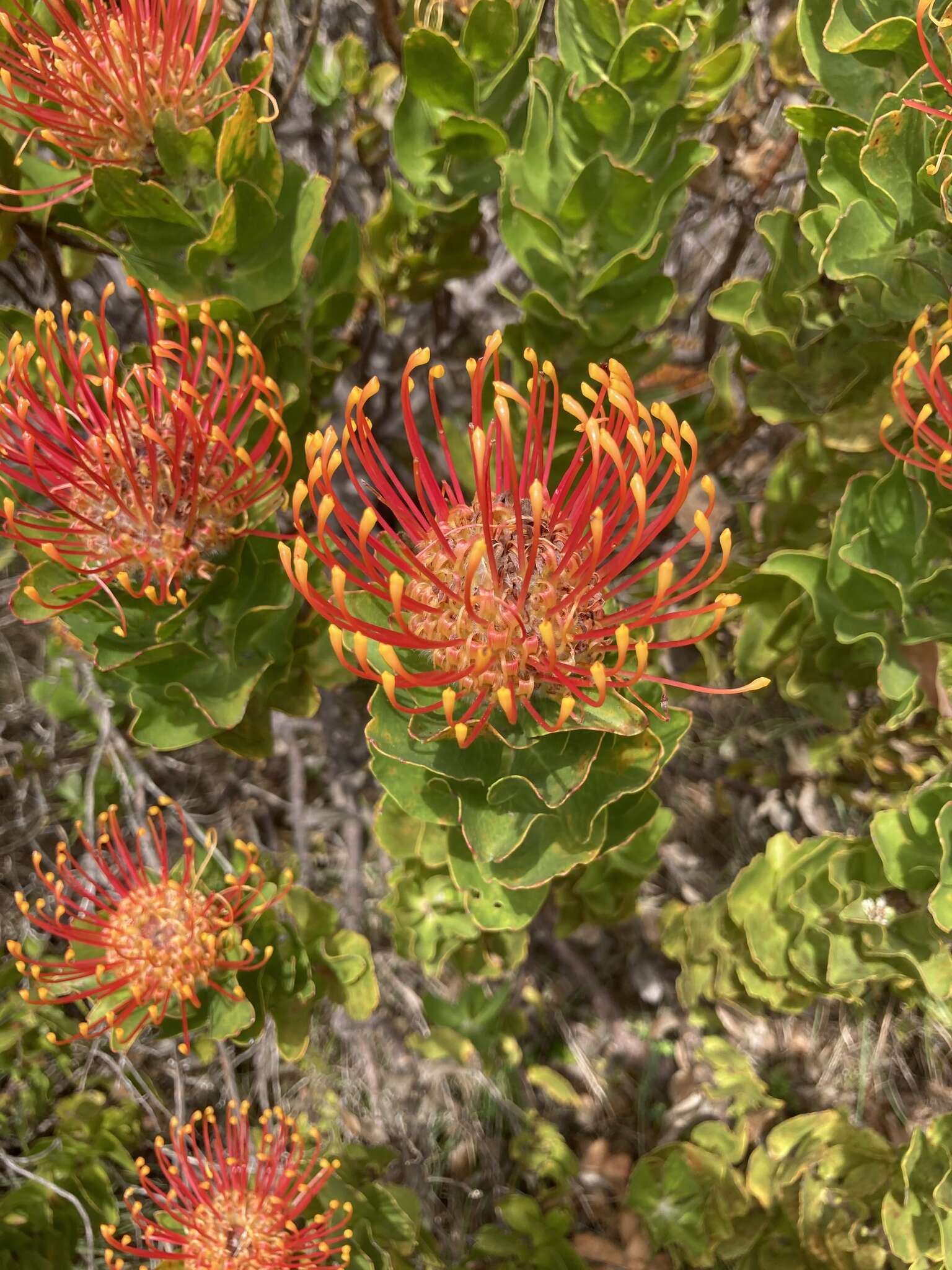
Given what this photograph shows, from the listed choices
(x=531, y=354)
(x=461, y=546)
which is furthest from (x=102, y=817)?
(x=531, y=354)

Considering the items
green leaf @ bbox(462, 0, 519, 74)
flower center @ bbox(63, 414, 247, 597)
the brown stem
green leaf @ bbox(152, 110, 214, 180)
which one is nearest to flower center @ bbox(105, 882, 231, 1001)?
flower center @ bbox(63, 414, 247, 597)

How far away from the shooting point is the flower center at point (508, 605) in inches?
32.0

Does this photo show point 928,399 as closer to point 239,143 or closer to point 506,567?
point 506,567

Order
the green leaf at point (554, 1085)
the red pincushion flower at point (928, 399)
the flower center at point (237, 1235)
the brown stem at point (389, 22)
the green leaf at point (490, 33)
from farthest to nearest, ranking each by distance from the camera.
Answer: the green leaf at point (554, 1085), the brown stem at point (389, 22), the flower center at point (237, 1235), the green leaf at point (490, 33), the red pincushion flower at point (928, 399)

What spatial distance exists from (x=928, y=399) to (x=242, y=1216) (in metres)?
1.52

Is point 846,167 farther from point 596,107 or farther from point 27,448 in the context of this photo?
point 27,448

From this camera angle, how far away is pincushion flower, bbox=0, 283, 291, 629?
38.6 inches

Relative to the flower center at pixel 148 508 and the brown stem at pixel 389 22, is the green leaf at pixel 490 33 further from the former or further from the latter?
the flower center at pixel 148 508

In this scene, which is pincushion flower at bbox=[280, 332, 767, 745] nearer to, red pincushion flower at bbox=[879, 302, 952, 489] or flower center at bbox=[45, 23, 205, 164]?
red pincushion flower at bbox=[879, 302, 952, 489]

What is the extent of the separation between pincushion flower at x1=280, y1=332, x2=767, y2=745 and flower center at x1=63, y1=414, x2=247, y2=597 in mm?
275

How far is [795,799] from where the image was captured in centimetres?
190

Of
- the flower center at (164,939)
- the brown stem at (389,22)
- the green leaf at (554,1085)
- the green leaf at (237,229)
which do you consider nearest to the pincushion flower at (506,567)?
the green leaf at (237,229)

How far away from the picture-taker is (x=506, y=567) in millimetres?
843

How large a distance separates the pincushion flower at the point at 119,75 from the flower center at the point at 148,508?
32 cm
